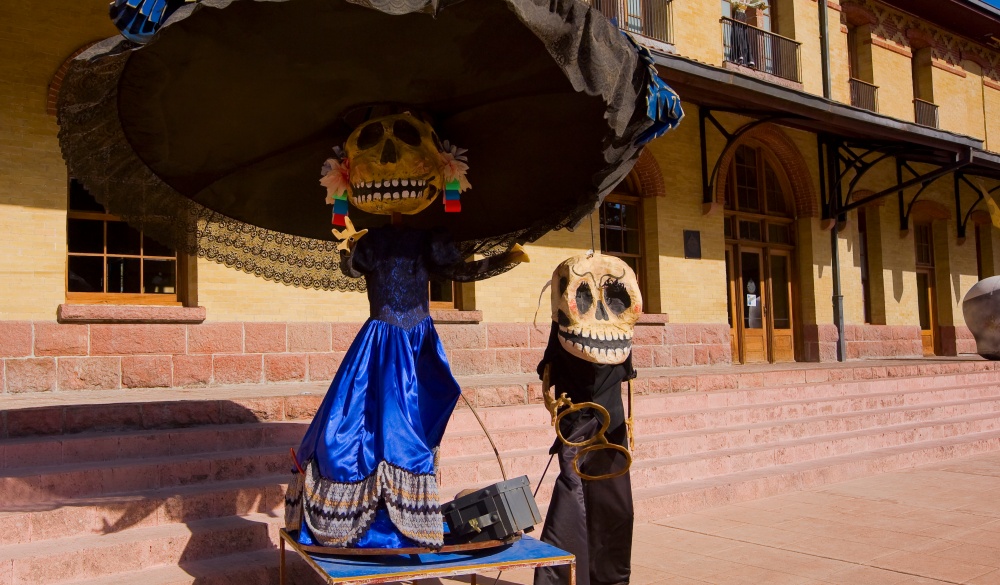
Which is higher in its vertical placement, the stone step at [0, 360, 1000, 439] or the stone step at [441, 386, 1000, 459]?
the stone step at [0, 360, 1000, 439]

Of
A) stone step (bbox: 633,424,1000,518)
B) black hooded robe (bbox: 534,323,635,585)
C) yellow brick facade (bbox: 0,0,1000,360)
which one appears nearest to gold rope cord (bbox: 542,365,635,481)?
black hooded robe (bbox: 534,323,635,585)

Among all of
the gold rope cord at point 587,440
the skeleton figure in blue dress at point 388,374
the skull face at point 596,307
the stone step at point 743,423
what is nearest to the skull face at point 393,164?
Result: the skeleton figure in blue dress at point 388,374

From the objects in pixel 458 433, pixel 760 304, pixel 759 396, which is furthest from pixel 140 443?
pixel 760 304

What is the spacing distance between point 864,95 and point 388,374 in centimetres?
1617

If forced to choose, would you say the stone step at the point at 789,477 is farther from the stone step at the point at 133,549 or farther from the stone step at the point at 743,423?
the stone step at the point at 133,549

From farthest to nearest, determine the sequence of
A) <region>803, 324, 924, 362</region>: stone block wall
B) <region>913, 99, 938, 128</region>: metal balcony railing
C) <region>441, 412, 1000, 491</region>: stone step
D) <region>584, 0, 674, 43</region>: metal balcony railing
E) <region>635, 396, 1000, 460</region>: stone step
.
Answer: <region>913, 99, 938, 128</region>: metal balcony railing
<region>803, 324, 924, 362</region>: stone block wall
<region>584, 0, 674, 43</region>: metal balcony railing
<region>635, 396, 1000, 460</region>: stone step
<region>441, 412, 1000, 491</region>: stone step

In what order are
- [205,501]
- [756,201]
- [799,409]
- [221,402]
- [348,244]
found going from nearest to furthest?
[348,244], [205,501], [221,402], [799,409], [756,201]

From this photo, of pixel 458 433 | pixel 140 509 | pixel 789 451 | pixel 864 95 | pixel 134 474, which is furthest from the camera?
pixel 864 95

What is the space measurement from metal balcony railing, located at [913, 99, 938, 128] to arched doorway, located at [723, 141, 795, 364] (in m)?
5.10

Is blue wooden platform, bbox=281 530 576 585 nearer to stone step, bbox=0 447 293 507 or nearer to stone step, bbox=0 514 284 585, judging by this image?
stone step, bbox=0 514 284 585

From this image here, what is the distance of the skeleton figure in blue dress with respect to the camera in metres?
3.45

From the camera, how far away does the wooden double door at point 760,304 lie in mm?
14672

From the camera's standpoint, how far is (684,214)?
13.4 m

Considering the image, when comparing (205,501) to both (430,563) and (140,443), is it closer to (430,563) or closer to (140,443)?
(140,443)
